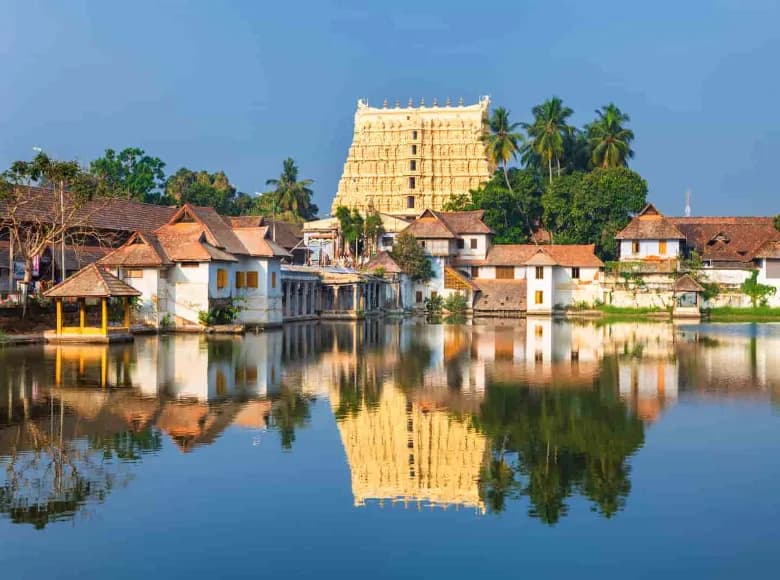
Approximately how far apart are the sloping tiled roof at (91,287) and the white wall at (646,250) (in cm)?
3915

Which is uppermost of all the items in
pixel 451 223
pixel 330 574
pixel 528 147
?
pixel 528 147

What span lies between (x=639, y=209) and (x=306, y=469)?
5981 centimetres

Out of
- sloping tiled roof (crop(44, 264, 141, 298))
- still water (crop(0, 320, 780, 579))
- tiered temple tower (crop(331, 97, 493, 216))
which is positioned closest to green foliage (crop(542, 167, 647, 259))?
tiered temple tower (crop(331, 97, 493, 216))

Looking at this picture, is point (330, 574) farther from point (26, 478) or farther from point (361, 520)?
point (26, 478)

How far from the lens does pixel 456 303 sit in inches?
2598

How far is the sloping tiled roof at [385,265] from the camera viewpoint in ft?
210

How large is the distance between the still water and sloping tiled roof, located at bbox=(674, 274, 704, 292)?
35357mm

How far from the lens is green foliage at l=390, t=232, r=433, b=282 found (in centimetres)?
6562

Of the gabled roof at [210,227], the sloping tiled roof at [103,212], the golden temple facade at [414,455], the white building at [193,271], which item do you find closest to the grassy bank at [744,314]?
the white building at [193,271]

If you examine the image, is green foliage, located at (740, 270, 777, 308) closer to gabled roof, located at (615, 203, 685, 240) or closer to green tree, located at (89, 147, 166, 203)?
gabled roof, located at (615, 203, 685, 240)

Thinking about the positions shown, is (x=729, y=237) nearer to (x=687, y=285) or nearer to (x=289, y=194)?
(x=687, y=285)

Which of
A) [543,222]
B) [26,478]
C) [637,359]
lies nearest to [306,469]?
[26,478]

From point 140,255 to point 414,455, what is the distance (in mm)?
28186

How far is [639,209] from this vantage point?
71.1 meters
